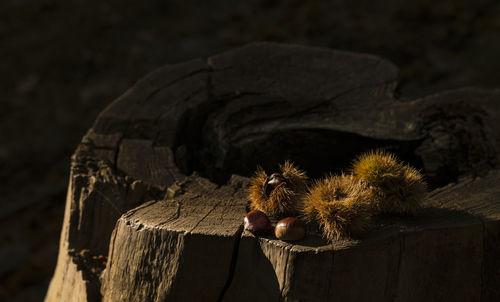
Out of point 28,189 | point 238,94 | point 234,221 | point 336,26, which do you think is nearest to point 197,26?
point 336,26

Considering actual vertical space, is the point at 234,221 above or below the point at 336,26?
below

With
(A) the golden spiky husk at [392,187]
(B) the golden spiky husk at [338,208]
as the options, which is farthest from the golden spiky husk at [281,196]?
(A) the golden spiky husk at [392,187]

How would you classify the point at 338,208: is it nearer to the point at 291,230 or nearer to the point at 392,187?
the point at 291,230

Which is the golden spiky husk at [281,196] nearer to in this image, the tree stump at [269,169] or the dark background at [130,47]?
the tree stump at [269,169]

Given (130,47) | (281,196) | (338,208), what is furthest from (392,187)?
(130,47)

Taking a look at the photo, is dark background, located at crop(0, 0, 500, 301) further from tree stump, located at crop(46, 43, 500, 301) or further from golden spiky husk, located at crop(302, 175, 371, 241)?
golden spiky husk, located at crop(302, 175, 371, 241)

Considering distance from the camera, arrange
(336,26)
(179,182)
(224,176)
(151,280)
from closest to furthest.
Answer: (151,280) < (179,182) < (224,176) < (336,26)

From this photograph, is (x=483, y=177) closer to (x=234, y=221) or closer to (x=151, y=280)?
(x=234, y=221)
